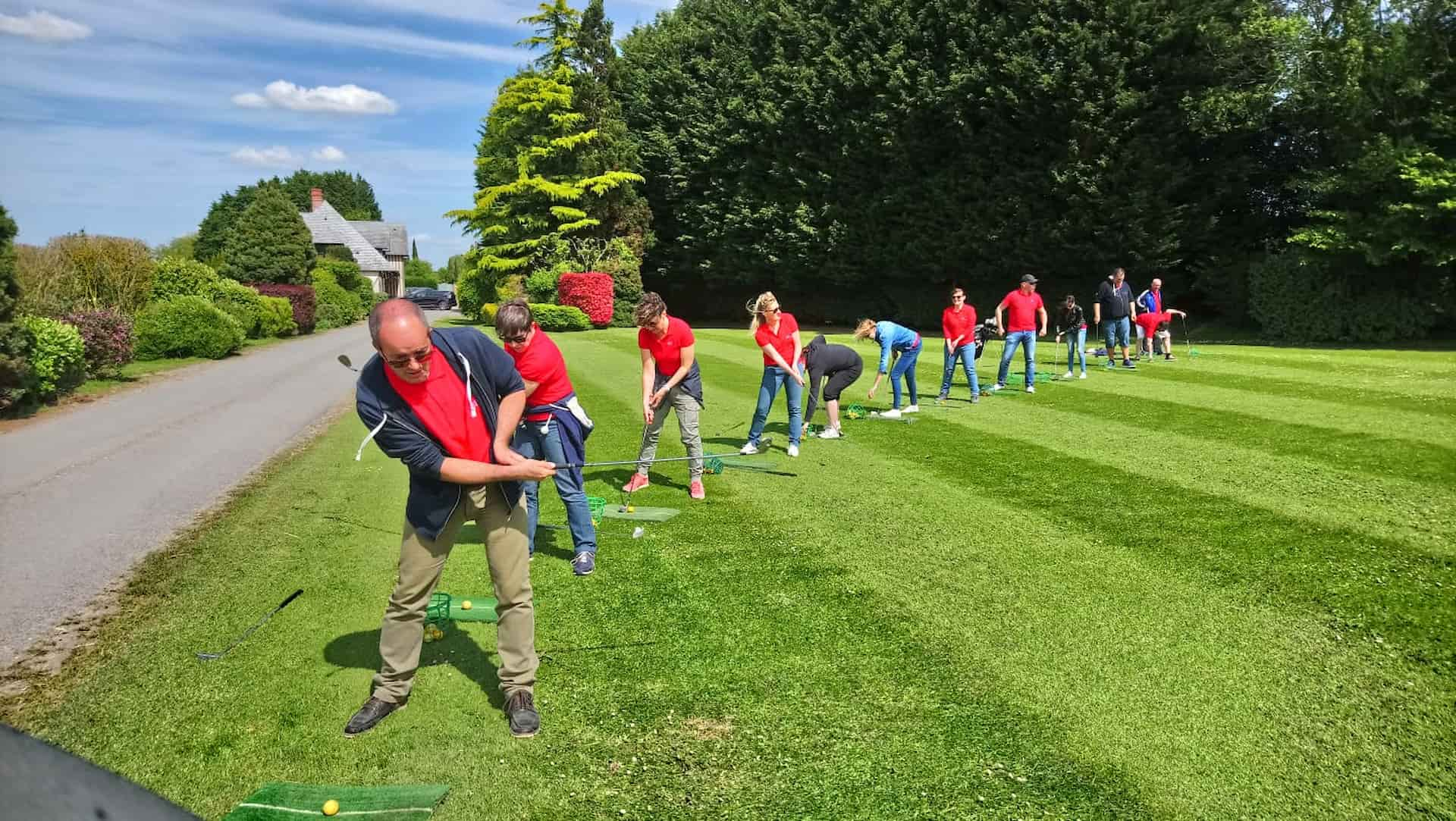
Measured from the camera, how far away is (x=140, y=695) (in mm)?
4977

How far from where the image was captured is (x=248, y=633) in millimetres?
5836

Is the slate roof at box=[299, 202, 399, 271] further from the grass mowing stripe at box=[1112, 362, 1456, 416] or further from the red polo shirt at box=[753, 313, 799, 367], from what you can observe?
the red polo shirt at box=[753, 313, 799, 367]

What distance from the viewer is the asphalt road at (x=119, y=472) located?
7.00m

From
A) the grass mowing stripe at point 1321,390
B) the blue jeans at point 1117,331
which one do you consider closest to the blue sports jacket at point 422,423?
the grass mowing stripe at point 1321,390

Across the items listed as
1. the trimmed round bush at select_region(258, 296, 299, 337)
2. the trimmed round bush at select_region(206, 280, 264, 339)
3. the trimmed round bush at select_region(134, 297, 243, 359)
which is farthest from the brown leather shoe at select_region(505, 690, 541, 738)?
the trimmed round bush at select_region(258, 296, 299, 337)

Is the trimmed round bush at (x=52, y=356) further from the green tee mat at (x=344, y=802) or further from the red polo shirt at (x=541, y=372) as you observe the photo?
the green tee mat at (x=344, y=802)

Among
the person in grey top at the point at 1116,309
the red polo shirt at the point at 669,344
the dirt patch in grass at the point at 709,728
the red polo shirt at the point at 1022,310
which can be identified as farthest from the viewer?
the person in grey top at the point at 1116,309

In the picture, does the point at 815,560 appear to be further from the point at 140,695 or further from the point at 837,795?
→ the point at 140,695

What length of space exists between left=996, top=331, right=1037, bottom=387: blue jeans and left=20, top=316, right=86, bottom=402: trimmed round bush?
684 inches

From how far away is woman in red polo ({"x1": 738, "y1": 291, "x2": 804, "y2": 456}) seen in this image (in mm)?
10344

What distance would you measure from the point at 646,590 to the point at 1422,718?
4.61 meters

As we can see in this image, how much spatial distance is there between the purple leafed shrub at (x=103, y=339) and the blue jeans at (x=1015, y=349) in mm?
18704

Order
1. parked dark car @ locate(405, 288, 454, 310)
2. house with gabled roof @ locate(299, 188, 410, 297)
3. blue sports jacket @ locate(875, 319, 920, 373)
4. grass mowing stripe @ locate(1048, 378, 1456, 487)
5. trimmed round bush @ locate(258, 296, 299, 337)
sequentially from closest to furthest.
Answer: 1. grass mowing stripe @ locate(1048, 378, 1456, 487)
2. blue sports jacket @ locate(875, 319, 920, 373)
3. trimmed round bush @ locate(258, 296, 299, 337)
4. parked dark car @ locate(405, 288, 454, 310)
5. house with gabled roof @ locate(299, 188, 410, 297)

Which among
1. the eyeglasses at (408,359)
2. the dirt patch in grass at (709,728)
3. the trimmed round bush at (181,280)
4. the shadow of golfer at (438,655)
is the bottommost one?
the dirt patch in grass at (709,728)
